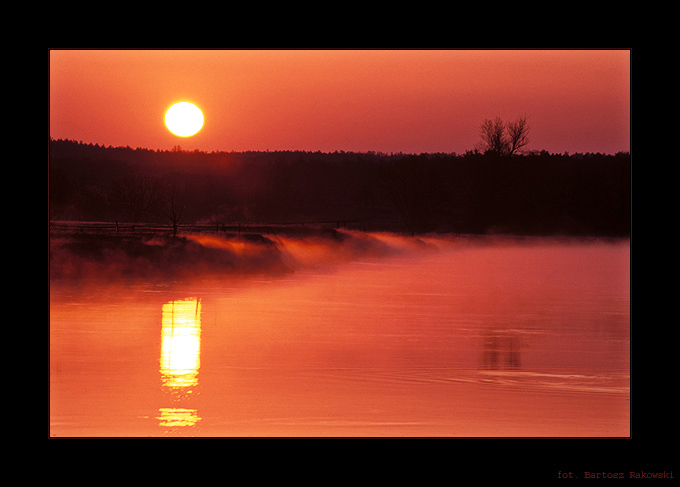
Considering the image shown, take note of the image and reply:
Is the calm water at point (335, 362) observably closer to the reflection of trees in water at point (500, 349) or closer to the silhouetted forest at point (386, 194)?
the reflection of trees in water at point (500, 349)

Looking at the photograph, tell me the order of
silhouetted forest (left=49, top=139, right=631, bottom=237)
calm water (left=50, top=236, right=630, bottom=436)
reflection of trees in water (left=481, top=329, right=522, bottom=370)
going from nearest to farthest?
calm water (left=50, top=236, right=630, bottom=436), reflection of trees in water (left=481, top=329, right=522, bottom=370), silhouetted forest (left=49, top=139, right=631, bottom=237)

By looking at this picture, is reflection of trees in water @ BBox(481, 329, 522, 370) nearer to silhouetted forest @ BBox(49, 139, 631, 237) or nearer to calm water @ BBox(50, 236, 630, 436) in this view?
calm water @ BBox(50, 236, 630, 436)

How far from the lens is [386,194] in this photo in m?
116

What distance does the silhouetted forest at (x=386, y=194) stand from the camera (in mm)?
91688

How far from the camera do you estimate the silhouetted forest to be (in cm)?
9169

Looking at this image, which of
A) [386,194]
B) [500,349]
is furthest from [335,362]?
[386,194]

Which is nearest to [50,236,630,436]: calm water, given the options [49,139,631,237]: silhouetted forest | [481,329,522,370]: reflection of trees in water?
[481,329,522,370]: reflection of trees in water

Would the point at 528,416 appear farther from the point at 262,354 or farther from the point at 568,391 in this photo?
the point at 262,354

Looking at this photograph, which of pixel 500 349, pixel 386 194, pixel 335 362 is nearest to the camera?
pixel 335 362

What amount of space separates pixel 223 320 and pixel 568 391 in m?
12.1

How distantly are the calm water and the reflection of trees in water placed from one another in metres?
0.06

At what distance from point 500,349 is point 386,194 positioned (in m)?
96.9

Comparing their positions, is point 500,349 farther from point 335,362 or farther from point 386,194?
point 386,194
